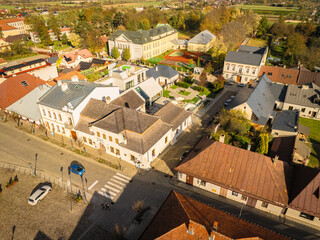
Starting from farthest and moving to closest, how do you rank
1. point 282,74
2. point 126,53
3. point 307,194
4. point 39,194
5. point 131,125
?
point 126,53 → point 282,74 → point 131,125 → point 39,194 → point 307,194

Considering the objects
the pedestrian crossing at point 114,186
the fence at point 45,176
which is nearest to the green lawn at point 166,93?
the pedestrian crossing at point 114,186

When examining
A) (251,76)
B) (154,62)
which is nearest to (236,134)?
(251,76)

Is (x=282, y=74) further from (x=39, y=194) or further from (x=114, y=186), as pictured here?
(x=39, y=194)

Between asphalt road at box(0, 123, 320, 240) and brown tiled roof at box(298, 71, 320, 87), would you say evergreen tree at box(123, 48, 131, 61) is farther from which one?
brown tiled roof at box(298, 71, 320, 87)

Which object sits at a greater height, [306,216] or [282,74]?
[282,74]

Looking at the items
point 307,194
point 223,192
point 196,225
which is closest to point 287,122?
point 307,194

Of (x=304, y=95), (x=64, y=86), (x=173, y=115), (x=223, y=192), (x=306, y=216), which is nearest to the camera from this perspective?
(x=306, y=216)

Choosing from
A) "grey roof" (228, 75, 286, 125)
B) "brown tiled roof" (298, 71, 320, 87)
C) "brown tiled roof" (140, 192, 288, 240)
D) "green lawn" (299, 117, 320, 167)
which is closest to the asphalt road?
"brown tiled roof" (140, 192, 288, 240)
